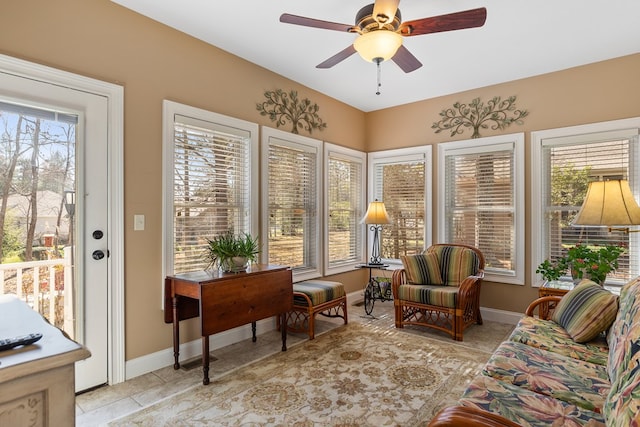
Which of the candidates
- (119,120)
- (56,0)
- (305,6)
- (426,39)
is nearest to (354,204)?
(426,39)

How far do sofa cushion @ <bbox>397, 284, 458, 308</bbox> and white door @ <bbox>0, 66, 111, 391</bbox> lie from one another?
2.60m

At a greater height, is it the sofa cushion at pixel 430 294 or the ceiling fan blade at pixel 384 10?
the ceiling fan blade at pixel 384 10

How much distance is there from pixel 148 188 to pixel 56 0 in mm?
1282

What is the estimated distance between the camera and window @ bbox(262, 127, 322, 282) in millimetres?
3645

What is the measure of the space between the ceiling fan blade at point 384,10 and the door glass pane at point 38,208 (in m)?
2.03

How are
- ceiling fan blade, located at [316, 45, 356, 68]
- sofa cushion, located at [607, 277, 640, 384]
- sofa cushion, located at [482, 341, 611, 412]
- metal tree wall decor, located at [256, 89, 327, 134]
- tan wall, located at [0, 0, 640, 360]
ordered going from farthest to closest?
metal tree wall decor, located at [256, 89, 327, 134] < ceiling fan blade, located at [316, 45, 356, 68] < tan wall, located at [0, 0, 640, 360] < sofa cushion, located at [482, 341, 611, 412] < sofa cushion, located at [607, 277, 640, 384]

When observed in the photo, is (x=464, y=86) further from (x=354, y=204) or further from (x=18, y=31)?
(x=18, y=31)

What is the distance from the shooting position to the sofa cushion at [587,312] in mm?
1979

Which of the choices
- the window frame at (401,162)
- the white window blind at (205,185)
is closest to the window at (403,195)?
the window frame at (401,162)

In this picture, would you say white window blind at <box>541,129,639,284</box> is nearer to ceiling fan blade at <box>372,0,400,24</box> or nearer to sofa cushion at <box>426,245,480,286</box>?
sofa cushion at <box>426,245,480,286</box>

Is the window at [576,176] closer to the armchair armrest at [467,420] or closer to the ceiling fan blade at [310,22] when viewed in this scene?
the ceiling fan blade at [310,22]

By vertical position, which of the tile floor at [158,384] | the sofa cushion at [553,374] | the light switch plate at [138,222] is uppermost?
the light switch plate at [138,222]

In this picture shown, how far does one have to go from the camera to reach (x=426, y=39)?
9.82ft

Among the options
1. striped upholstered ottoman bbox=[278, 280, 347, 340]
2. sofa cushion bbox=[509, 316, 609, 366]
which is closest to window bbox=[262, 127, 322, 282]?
striped upholstered ottoman bbox=[278, 280, 347, 340]
